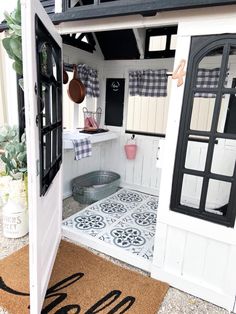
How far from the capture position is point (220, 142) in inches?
112

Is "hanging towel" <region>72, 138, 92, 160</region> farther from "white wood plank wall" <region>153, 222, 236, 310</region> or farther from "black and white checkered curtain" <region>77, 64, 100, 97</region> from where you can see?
"white wood plank wall" <region>153, 222, 236, 310</region>

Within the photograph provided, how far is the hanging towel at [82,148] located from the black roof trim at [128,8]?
4.60 ft

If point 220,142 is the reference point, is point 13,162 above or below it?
below

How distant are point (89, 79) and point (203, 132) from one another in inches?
91.9

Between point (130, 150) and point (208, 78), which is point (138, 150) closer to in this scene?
point (130, 150)

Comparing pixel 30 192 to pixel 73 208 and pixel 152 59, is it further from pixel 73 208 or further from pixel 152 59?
pixel 152 59

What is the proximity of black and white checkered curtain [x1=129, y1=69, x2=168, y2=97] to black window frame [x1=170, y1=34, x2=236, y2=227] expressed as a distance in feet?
5.83

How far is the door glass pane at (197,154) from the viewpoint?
3.00m

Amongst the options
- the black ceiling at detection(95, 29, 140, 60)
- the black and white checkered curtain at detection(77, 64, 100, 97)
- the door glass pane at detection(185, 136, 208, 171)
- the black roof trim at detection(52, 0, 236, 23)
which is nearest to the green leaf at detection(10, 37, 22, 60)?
the black roof trim at detection(52, 0, 236, 23)

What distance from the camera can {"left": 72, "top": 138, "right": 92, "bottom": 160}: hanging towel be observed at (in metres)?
2.88

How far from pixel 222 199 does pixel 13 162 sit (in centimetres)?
218

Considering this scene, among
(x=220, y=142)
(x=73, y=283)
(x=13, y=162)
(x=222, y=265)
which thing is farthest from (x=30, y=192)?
(x=220, y=142)

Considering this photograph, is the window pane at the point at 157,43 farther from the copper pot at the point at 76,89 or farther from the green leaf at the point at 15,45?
the green leaf at the point at 15,45

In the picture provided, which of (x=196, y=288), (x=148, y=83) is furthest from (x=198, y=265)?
(x=148, y=83)
